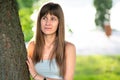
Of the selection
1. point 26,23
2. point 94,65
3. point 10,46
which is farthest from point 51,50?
point 94,65

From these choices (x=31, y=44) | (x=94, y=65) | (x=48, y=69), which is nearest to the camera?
(x=48, y=69)

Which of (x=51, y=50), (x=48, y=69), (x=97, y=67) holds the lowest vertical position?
(x=97, y=67)

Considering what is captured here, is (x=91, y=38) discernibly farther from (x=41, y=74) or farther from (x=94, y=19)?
(x=41, y=74)

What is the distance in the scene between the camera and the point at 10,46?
9.54ft

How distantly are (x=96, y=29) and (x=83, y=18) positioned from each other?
0.48m

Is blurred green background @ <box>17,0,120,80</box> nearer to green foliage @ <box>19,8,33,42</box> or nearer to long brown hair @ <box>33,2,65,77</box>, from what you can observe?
green foliage @ <box>19,8,33,42</box>

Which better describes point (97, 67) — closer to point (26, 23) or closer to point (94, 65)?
point (94, 65)

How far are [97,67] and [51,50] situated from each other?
9683 millimetres

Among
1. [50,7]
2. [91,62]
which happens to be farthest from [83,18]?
[50,7]

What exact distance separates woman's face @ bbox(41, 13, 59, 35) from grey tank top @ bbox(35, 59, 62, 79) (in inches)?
8.0

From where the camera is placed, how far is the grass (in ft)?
39.1

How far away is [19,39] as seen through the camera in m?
2.95

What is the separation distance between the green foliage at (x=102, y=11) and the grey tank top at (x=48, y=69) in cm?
921

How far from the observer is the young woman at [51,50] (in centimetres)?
303
